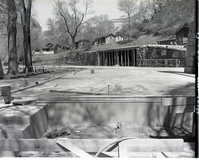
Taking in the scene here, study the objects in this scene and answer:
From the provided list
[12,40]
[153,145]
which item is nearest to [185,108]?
[153,145]

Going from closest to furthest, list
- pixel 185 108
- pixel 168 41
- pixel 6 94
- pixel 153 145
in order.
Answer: pixel 153 145 → pixel 185 108 → pixel 6 94 → pixel 168 41

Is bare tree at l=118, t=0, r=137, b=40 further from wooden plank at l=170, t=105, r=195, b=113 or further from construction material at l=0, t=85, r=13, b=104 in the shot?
construction material at l=0, t=85, r=13, b=104

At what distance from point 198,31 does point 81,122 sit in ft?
5.73

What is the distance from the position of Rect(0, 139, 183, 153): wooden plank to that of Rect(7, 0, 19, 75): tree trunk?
4.12 metres

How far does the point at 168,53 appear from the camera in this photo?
11.2 meters

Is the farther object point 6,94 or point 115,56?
point 115,56

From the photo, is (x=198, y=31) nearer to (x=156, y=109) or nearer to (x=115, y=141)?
(x=115, y=141)

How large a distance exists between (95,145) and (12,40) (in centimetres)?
576

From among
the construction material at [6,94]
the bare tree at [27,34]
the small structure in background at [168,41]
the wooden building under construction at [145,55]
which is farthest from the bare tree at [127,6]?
the small structure in background at [168,41]

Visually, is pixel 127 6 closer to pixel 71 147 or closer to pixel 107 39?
pixel 71 147

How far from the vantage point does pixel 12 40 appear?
6258 millimetres

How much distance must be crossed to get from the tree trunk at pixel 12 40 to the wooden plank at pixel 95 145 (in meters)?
4.12

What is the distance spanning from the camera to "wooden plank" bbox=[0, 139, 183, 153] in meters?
1.41

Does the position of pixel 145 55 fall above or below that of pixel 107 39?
below
